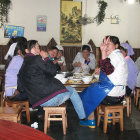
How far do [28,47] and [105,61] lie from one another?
1314mm

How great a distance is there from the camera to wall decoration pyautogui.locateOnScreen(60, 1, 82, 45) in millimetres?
6527

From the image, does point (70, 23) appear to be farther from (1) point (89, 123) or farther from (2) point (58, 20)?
(1) point (89, 123)

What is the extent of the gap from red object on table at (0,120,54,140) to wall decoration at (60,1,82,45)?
221 inches

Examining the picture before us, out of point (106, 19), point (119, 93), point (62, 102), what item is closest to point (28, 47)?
point (62, 102)

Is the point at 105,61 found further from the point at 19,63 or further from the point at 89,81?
the point at 19,63

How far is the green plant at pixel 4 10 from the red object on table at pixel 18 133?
5.87 meters

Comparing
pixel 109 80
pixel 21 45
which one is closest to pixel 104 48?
pixel 109 80

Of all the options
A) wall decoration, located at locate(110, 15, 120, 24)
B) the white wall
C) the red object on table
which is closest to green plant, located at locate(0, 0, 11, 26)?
the white wall

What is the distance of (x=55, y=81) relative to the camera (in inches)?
105

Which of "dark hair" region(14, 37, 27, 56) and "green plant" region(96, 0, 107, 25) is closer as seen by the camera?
"dark hair" region(14, 37, 27, 56)

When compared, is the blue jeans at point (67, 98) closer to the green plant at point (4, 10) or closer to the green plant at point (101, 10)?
the green plant at point (101, 10)

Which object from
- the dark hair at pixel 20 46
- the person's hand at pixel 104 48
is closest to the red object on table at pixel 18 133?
the person's hand at pixel 104 48

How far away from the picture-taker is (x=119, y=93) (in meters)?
2.82

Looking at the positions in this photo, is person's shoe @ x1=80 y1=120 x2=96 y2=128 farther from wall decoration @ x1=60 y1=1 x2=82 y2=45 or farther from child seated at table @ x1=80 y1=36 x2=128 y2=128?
wall decoration @ x1=60 y1=1 x2=82 y2=45
